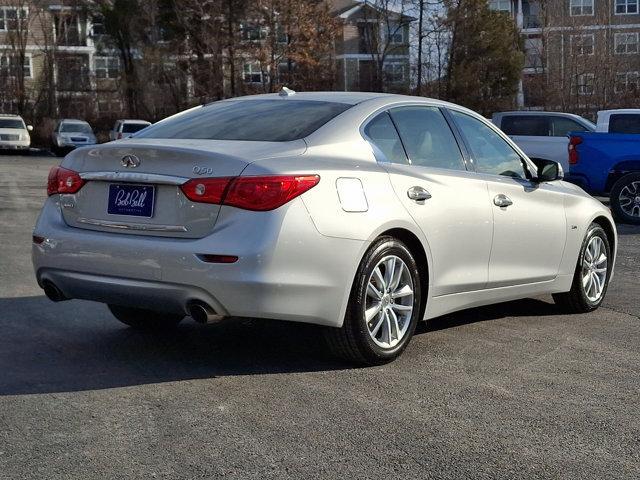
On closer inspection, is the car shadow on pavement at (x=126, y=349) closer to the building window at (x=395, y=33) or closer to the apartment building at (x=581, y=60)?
the apartment building at (x=581, y=60)

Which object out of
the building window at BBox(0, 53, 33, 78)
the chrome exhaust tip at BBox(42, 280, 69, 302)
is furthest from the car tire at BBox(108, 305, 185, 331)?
the building window at BBox(0, 53, 33, 78)

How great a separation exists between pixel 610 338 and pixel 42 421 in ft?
12.6

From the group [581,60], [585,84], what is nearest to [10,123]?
[585,84]

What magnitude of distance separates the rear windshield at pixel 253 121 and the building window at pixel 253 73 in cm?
Answer: 4083

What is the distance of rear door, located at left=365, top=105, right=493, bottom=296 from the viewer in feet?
19.5

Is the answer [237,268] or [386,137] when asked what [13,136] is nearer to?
[386,137]

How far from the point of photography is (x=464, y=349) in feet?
20.6

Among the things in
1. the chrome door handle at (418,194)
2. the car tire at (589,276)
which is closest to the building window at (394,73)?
the car tire at (589,276)

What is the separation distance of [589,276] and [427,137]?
83.3 inches

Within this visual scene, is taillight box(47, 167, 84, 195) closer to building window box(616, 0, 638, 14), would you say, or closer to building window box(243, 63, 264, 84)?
building window box(243, 63, 264, 84)

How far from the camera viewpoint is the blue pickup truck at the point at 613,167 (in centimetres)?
1532

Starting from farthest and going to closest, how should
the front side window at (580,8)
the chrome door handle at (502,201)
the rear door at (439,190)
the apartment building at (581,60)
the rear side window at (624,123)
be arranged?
the front side window at (580,8), the apartment building at (581,60), the rear side window at (624,123), the chrome door handle at (502,201), the rear door at (439,190)

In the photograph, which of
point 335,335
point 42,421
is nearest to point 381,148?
point 335,335

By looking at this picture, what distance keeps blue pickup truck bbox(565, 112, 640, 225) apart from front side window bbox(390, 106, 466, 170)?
9.37 meters
